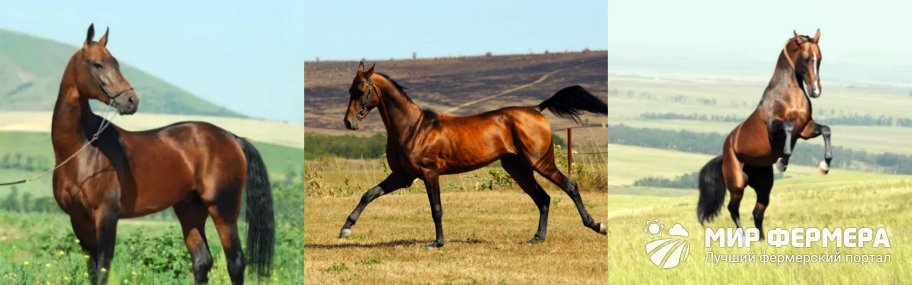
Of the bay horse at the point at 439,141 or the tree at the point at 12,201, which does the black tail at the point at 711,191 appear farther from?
the tree at the point at 12,201

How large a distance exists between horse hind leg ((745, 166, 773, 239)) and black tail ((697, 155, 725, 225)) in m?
0.35

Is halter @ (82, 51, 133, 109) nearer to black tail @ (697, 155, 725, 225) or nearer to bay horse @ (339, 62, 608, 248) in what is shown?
bay horse @ (339, 62, 608, 248)

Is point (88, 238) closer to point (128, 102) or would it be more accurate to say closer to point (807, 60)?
point (128, 102)

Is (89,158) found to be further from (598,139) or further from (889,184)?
(598,139)

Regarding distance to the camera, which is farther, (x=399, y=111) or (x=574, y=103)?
(x=574, y=103)

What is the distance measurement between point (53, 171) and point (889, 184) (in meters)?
10.0

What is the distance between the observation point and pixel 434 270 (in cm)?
1120

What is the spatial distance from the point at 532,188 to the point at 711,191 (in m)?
2.03

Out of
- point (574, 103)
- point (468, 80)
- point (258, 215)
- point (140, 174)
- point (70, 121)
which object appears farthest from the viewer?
point (468, 80)

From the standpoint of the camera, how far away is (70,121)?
8.56m

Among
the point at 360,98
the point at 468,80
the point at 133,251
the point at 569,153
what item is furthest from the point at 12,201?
the point at 468,80

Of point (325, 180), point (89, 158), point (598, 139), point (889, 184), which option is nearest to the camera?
point (89, 158)

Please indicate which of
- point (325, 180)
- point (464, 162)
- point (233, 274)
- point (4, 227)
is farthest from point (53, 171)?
point (325, 180)

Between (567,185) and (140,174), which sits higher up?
(140,174)
